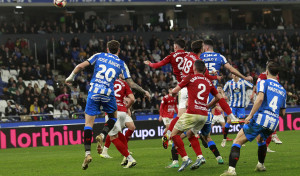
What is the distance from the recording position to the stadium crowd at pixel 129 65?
29.8 m

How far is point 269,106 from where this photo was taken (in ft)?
35.0

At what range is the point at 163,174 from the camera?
11.5 m

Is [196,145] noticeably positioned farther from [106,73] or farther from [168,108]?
[168,108]

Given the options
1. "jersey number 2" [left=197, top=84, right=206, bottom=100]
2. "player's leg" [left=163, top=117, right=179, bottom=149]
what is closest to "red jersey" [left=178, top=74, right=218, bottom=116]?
"jersey number 2" [left=197, top=84, right=206, bottom=100]

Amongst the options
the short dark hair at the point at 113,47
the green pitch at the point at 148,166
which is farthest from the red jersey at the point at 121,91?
the short dark hair at the point at 113,47

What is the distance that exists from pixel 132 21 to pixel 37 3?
24.9 ft

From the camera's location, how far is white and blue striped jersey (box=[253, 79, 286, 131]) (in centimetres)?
1061

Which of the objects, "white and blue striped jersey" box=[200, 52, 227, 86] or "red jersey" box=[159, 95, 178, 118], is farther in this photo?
"red jersey" box=[159, 95, 178, 118]

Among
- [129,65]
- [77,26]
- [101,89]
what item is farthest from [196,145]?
[77,26]

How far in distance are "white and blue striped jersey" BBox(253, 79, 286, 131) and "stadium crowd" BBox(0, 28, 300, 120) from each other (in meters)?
17.4

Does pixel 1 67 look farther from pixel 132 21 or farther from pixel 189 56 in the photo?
pixel 189 56

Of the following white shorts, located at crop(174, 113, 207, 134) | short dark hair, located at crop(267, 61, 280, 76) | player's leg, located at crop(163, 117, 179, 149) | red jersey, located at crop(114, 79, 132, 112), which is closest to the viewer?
short dark hair, located at crop(267, 61, 280, 76)

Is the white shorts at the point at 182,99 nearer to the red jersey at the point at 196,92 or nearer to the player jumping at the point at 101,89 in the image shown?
the player jumping at the point at 101,89

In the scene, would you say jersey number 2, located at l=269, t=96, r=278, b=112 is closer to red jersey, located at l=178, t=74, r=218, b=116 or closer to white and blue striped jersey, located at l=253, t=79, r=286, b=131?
white and blue striped jersey, located at l=253, t=79, r=286, b=131
